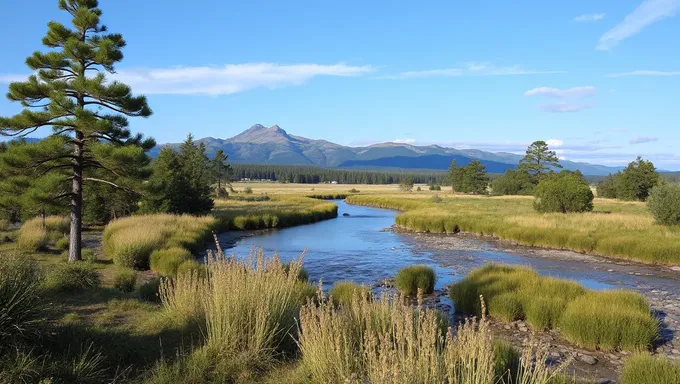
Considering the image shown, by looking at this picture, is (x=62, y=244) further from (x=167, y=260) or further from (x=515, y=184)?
(x=515, y=184)

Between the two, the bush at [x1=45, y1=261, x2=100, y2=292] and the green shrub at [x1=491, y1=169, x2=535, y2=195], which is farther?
the green shrub at [x1=491, y1=169, x2=535, y2=195]

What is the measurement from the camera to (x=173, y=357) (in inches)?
275

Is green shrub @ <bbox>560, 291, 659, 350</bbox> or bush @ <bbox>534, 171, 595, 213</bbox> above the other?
bush @ <bbox>534, 171, 595, 213</bbox>

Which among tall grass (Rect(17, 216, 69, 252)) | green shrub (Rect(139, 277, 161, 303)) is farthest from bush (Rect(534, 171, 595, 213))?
tall grass (Rect(17, 216, 69, 252))

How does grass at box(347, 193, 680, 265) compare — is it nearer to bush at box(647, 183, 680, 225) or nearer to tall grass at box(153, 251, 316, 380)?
bush at box(647, 183, 680, 225)

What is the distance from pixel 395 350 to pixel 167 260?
1402 cm

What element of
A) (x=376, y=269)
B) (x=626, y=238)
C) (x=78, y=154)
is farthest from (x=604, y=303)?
(x=78, y=154)

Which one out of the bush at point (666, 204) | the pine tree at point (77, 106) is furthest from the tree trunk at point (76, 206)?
the bush at point (666, 204)

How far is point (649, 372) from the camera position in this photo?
6535 mm

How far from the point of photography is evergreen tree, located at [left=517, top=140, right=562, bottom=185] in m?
86.4

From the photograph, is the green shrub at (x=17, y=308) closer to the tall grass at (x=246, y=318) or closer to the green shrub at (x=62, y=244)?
the tall grass at (x=246, y=318)

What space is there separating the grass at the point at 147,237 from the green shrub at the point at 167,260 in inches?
32.1

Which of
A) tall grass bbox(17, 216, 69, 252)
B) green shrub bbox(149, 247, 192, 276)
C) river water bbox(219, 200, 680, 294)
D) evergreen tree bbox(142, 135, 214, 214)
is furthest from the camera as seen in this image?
evergreen tree bbox(142, 135, 214, 214)

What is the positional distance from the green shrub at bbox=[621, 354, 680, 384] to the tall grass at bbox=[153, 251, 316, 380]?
4880 mm
